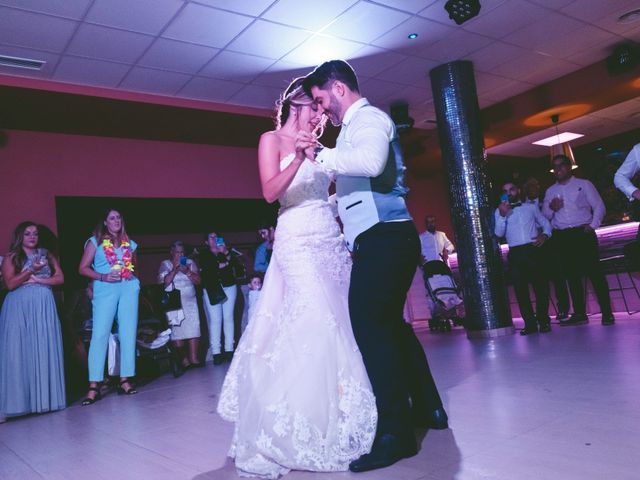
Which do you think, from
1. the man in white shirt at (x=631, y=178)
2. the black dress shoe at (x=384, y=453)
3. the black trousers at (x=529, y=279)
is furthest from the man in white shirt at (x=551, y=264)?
the black dress shoe at (x=384, y=453)

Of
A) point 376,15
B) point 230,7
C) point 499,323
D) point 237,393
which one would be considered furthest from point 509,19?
point 237,393

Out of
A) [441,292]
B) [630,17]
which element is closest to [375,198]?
[441,292]

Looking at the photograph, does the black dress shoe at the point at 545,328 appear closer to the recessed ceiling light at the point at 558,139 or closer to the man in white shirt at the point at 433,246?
the man in white shirt at the point at 433,246

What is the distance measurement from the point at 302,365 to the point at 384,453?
409mm

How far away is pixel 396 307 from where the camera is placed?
5.75 ft

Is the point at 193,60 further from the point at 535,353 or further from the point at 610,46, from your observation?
the point at 610,46

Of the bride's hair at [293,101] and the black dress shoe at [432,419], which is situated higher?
the bride's hair at [293,101]

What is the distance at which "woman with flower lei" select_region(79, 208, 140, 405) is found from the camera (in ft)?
13.3

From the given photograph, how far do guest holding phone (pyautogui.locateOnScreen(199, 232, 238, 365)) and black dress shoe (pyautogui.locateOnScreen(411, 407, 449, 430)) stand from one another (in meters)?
3.83

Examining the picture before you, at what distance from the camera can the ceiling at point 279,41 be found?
4.13 meters

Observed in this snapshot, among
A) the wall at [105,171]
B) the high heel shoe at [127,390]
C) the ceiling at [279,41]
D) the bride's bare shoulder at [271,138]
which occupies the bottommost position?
the high heel shoe at [127,390]

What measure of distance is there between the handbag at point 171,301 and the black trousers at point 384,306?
388 centimetres

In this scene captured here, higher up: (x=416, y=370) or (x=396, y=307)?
(x=396, y=307)

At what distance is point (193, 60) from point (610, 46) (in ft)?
16.8
